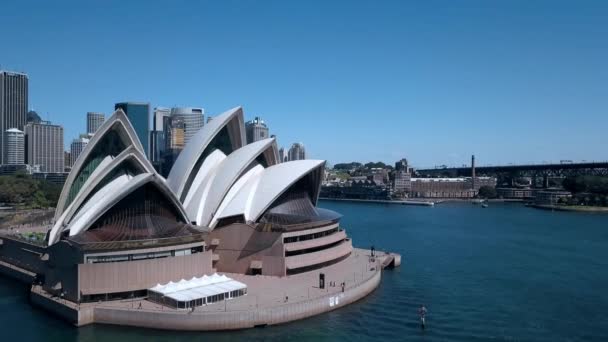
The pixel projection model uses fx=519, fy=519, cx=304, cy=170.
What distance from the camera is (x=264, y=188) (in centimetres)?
2909

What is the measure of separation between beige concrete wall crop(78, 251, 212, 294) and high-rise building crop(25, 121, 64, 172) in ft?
354

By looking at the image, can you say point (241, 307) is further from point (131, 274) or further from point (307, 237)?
point (307, 237)

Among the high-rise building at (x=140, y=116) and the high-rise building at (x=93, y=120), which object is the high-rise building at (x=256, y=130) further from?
the high-rise building at (x=93, y=120)

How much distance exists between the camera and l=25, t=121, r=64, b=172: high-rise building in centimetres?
11775

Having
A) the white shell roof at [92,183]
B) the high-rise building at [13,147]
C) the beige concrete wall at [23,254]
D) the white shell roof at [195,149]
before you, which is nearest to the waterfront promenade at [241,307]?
the white shell roof at [92,183]

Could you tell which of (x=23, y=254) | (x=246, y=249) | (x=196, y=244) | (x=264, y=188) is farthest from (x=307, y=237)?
(x=23, y=254)

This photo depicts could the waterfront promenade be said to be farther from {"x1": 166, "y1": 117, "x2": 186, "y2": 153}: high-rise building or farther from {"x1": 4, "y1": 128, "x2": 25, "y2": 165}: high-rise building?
{"x1": 166, "y1": 117, "x2": 186, "y2": 153}: high-rise building

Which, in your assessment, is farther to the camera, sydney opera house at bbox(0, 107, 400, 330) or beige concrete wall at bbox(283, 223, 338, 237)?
beige concrete wall at bbox(283, 223, 338, 237)

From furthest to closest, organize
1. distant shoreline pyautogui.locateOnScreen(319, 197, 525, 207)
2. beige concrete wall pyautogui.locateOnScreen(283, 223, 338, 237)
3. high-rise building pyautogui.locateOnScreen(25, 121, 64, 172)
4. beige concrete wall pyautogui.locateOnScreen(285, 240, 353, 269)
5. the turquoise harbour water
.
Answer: high-rise building pyautogui.locateOnScreen(25, 121, 64, 172) → distant shoreline pyautogui.locateOnScreen(319, 197, 525, 207) → beige concrete wall pyautogui.locateOnScreen(283, 223, 338, 237) → beige concrete wall pyautogui.locateOnScreen(285, 240, 353, 269) → the turquoise harbour water

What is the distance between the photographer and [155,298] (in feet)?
69.8

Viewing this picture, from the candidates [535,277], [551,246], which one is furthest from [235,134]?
[551,246]

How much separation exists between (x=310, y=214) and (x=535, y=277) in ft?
42.3

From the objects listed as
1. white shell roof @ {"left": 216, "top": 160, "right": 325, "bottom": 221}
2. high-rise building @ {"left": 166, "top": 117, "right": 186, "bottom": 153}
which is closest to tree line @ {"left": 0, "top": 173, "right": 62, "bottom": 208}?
white shell roof @ {"left": 216, "top": 160, "right": 325, "bottom": 221}

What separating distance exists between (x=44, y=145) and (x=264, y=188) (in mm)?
106423
